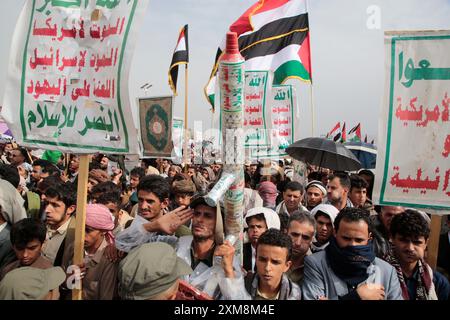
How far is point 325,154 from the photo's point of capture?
5.68 m

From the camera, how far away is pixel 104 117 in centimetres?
258

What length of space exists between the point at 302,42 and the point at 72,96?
5.07 metres

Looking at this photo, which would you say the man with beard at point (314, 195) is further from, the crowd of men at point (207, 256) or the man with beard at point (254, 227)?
the man with beard at point (254, 227)

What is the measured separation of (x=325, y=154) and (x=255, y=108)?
127 centimetres

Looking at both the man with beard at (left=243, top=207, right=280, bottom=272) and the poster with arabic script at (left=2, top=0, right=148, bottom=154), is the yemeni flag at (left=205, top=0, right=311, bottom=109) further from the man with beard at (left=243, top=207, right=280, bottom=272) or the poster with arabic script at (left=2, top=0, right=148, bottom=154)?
the poster with arabic script at (left=2, top=0, right=148, bottom=154)

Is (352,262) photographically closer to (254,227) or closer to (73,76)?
(254,227)

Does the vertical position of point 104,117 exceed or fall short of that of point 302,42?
it falls short

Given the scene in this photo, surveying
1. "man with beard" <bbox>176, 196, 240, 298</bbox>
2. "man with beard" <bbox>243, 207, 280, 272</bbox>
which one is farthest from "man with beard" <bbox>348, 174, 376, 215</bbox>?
"man with beard" <bbox>176, 196, 240, 298</bbox>

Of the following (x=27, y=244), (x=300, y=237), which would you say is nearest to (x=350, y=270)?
(x=300, y=237)

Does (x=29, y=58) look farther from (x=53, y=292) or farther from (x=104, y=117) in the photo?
(x=53, y=292)

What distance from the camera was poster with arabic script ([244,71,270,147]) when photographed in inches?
231

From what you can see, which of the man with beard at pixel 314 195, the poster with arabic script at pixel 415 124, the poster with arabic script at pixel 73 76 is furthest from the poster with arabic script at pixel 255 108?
the poster with arabic script at pixel 73 76

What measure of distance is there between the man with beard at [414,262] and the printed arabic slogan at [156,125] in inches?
153
